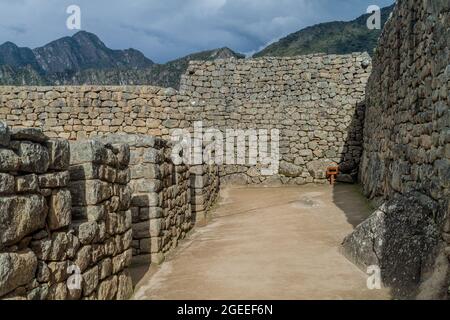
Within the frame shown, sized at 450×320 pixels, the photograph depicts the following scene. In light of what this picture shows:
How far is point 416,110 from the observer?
6.98m

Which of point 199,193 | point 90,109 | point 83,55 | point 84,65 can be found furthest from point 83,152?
point 83,55

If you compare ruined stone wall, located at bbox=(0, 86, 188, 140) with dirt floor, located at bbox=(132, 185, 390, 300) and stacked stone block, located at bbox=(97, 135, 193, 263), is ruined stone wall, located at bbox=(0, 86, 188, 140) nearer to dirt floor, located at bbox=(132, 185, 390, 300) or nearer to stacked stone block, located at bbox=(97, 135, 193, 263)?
dirt floor, located at bbox=(132, 185, 390, 300)

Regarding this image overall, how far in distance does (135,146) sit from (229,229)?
3.24m

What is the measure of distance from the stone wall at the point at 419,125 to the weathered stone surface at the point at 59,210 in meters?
3.66

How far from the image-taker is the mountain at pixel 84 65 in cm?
4828

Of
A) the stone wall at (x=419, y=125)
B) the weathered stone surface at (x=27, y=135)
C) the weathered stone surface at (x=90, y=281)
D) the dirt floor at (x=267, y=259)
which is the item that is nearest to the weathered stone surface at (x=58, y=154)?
the weathered stone surface at (x=27, y=135)

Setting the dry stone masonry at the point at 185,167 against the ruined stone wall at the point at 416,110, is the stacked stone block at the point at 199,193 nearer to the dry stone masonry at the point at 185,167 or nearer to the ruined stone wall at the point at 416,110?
the dry stone masonry at the point at 185,167

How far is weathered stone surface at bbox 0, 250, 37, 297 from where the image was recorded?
9.82 feet

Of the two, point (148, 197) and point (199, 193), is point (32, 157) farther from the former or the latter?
point (199, 193)

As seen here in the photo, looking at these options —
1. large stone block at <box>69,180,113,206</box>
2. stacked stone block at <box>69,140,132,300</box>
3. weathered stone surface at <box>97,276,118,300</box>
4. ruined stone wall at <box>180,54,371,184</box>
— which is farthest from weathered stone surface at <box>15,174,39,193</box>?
ruined stone wall at <box>180,54,371,184</box>

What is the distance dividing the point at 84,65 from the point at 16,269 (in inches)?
3411

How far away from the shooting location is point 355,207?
1085cm
